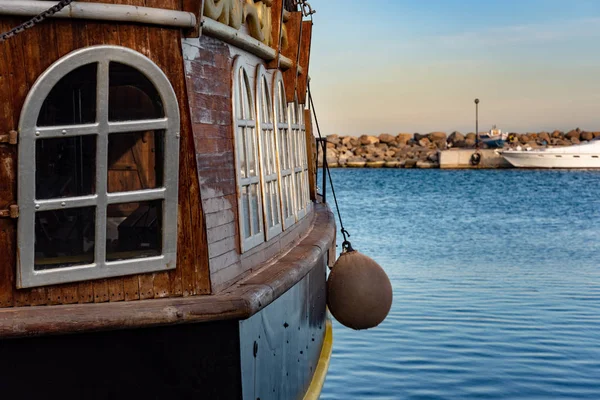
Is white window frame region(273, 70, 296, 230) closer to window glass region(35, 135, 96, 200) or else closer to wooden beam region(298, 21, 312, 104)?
wooden beam region(298, 21, 312, 104)

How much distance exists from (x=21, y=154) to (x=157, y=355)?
131cm

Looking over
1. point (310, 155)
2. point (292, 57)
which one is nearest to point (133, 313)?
point (292, 57)

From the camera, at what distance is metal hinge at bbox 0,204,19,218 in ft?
16.8

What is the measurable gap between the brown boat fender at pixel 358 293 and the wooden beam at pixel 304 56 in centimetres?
174

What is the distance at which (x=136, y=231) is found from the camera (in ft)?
18.5

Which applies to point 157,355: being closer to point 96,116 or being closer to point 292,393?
point 96,116

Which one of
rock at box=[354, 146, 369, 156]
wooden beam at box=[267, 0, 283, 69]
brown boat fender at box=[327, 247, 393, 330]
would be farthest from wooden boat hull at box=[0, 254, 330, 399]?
rock at box=[354, 146, 369, 156]

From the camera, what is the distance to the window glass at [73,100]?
5.24 m

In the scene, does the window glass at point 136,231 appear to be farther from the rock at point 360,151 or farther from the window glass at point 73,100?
the rock at point 360,151

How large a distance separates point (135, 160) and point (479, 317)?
9.87m

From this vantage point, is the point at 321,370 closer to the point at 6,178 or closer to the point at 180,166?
the point at 180,166

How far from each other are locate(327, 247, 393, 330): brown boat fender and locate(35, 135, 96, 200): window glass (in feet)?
15.7

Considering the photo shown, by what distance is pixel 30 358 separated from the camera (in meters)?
5.21

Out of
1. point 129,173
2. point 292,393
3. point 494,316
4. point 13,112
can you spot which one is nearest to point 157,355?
point 129,173
